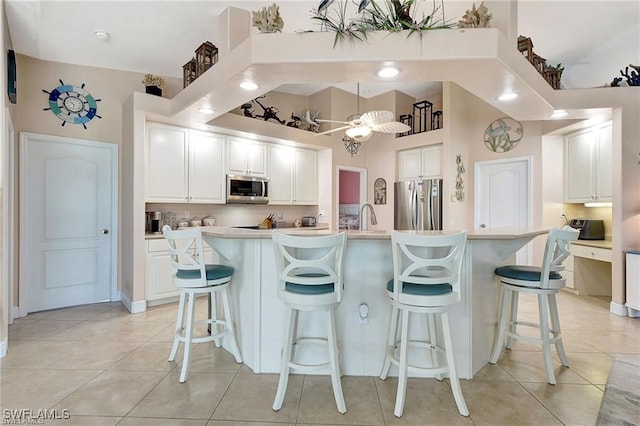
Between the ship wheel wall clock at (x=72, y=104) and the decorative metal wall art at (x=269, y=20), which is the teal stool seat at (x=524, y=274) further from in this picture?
the ship wheel wall clock at (x=72, y=104)

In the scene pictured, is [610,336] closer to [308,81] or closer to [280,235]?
[280,235]

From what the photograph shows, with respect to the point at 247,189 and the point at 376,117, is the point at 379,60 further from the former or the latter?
the point at 247,189

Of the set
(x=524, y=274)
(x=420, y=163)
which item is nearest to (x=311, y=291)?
(x=524, y=274)

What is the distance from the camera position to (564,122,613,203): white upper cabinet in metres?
4.20

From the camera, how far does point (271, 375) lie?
2344 millimetres

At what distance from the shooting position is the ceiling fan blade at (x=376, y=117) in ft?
10.8

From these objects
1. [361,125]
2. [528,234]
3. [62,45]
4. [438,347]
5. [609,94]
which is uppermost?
[62,45]

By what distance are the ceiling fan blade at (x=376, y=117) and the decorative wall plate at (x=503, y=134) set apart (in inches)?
108

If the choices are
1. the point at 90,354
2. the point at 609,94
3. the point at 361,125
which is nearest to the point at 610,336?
the point at 609,94

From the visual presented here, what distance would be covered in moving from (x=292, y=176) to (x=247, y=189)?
92cm

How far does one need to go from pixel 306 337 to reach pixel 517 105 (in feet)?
10.0

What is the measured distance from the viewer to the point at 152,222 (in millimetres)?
4188

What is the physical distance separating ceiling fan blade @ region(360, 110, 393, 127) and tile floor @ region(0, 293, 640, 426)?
244cm

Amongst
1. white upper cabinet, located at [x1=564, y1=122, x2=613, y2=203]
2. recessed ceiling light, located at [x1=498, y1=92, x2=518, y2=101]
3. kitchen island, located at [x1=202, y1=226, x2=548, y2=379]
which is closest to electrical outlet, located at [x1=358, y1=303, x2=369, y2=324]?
kitchen island, located at [x1=202, y1=226, x2=548, y2=379]
